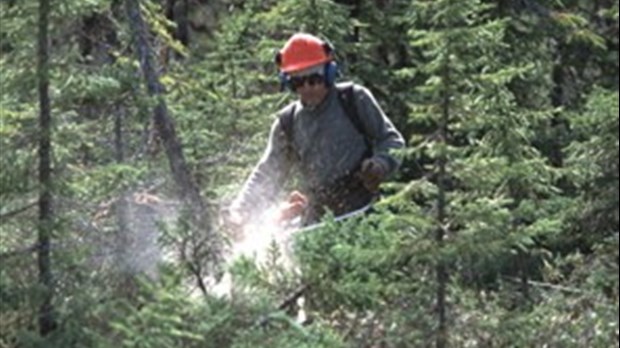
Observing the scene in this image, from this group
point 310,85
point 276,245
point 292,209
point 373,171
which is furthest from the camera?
point 310,85

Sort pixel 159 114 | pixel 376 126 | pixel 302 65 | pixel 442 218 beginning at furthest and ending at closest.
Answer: pixel 159 114
pixel 302 65
pixel 376 126
pixel 442 218

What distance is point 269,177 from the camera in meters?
9.27

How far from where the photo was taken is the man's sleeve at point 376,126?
28.7 ft

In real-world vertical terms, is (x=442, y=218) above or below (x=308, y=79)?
below

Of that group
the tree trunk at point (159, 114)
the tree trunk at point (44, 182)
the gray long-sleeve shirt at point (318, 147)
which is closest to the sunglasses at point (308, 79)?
the gray long-sleeve shirt at point (318, 147)

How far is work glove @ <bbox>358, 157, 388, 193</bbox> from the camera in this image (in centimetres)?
848

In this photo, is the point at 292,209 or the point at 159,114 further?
the point at 159,114

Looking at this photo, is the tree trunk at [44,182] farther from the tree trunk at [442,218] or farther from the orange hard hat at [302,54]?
the orange hard hat at [302,54]

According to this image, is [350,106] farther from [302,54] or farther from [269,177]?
[269,177]

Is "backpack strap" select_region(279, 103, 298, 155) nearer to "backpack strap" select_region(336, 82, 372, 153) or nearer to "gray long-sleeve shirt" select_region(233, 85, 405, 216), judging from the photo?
"gray long-sleeve shirt" select_region(233, 85, 405, 216)

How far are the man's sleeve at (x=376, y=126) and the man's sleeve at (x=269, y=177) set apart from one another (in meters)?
0.64

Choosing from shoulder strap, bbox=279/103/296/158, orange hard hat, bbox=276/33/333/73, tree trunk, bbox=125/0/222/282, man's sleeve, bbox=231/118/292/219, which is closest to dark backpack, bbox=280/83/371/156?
orange hard hat, bbox=276/33/333/73

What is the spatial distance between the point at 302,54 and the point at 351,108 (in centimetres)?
50

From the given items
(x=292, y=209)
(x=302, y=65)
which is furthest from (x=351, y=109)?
(x=292, y=209)
